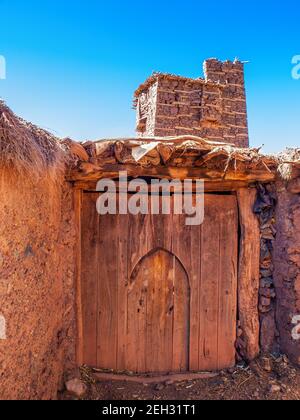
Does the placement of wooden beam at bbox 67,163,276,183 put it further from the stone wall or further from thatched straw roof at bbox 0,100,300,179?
the stone wall

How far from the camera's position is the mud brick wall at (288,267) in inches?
109

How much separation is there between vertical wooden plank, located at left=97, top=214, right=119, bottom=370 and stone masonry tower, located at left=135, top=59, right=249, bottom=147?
7.08 meters

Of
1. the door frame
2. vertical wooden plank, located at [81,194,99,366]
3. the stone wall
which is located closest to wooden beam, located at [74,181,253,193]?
the door frame

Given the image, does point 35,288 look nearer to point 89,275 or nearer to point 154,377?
point 89,275

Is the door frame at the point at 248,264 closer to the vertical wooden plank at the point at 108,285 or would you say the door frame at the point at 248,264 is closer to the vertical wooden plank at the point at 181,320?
the vertical wooden plank at the point at 181,320

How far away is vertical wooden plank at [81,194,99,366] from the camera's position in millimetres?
2824

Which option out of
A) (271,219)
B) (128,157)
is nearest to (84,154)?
(128,157)

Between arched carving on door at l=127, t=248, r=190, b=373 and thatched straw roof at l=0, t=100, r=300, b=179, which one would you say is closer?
thatched straw roof at l=0, t=100, r=300, b=179

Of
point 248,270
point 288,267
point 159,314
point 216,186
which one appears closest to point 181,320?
point 159,314

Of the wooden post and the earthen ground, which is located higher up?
the wooden post

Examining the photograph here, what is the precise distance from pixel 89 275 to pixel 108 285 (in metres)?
0.19

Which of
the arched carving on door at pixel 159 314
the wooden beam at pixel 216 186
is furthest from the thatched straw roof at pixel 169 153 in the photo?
the arched carving on door at pixel 159 314

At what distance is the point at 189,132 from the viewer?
9984 mm

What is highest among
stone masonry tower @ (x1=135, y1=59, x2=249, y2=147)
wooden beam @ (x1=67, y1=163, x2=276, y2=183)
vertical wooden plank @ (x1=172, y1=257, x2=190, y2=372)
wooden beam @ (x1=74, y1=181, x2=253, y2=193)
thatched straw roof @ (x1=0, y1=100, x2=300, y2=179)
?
stone masonry tower @ (x1=135, y1=59, x2=249, y2=147)
